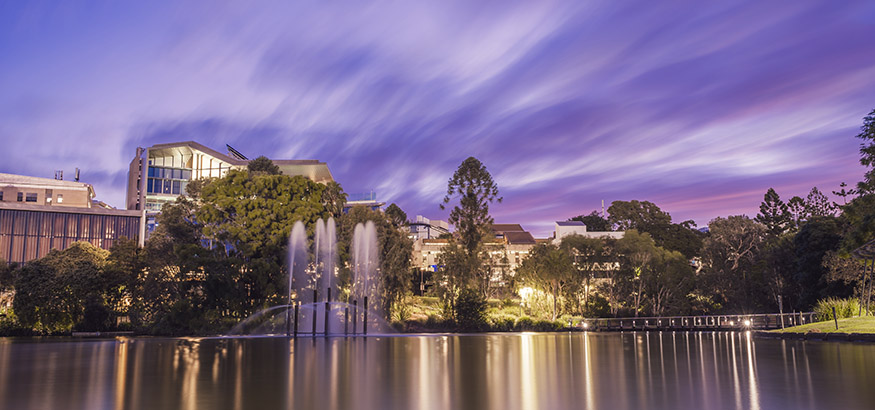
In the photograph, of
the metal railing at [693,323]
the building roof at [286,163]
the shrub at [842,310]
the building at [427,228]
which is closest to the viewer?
the shrub at [842,310]

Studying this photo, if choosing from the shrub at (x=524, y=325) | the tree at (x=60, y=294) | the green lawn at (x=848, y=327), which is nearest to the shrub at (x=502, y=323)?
the shrub at (x=524, y=325)

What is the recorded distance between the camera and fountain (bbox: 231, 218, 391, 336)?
3516cm

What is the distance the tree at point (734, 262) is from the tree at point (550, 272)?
1829 centimetres

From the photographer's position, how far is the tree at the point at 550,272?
151 ft

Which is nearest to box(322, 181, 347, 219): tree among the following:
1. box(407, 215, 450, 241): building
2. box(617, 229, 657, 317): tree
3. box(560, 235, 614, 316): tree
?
box(560, 235, 614, 316): tree

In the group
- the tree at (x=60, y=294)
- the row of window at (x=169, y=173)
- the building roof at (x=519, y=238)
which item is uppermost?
the row of window at (x=169, y=173)

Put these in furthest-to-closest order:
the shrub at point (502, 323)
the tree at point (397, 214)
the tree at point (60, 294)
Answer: the tree at point (397, 214), the shrub at point (502, 323), the tree at point (60, 294)

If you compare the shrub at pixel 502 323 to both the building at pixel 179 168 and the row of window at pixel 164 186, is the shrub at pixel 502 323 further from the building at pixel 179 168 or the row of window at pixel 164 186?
the row of window at pixel 164 186

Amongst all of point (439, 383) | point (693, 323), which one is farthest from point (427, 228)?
point (439, 383)

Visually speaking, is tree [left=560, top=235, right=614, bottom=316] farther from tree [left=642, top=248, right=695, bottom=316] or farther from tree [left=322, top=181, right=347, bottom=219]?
tree [left=322, top=181, right=347, bottom=219]

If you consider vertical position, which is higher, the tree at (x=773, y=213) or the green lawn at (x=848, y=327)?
the tree at (x=773, y=213)

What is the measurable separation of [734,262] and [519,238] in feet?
130

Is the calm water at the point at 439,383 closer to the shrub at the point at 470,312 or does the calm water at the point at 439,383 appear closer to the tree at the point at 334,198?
the shrub at the point at 470,312

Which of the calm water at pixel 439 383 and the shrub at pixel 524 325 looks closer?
the calm water at pixel 439 383
